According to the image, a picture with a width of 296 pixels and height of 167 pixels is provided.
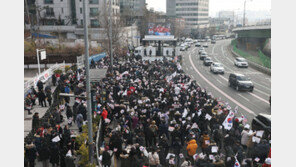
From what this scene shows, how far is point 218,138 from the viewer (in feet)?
37.9

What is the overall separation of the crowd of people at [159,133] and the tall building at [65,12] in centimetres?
4554

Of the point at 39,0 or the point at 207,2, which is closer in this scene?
the point at 39,0

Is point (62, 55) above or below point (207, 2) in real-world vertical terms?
below

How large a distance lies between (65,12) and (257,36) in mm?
42014

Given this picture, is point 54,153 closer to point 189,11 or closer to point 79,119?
point 79,119

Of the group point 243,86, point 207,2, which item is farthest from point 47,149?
point 207,2

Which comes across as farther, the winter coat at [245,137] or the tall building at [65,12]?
the tall building at [65,12]

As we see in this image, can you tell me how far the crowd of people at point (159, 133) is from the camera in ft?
31.7

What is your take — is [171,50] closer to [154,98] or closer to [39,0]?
[154,98]

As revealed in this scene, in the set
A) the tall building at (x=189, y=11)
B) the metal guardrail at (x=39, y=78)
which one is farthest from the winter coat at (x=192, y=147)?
the tall building at (x=189, y=11)

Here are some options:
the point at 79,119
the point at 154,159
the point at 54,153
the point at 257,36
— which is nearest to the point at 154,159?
the point at 154,159

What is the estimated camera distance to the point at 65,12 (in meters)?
63.8

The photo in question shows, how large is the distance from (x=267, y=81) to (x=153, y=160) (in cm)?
2652

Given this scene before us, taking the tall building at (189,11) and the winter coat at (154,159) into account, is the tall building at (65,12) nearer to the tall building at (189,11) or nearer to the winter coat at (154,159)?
the winter coat at (154,159)
